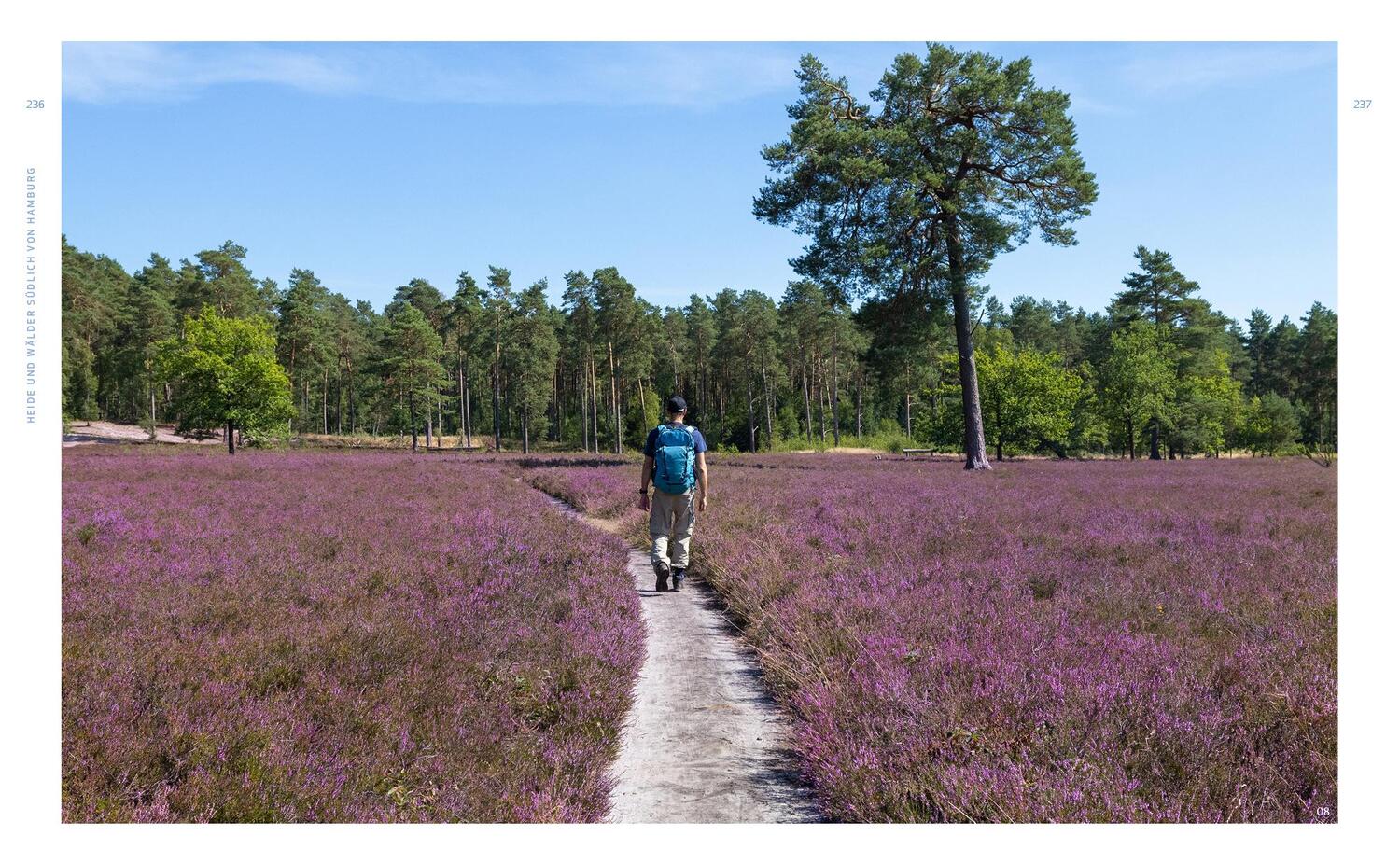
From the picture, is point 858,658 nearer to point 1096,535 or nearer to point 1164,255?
point 1096,535

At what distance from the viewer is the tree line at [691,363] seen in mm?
40812

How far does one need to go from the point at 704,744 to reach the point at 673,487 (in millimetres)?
4605

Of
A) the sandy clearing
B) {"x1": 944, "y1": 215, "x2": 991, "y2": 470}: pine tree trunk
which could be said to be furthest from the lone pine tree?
the sandy clearing

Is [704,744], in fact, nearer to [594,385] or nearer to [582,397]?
[594,385]

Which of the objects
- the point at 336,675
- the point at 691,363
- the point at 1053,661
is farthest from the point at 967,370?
the point at 691,363

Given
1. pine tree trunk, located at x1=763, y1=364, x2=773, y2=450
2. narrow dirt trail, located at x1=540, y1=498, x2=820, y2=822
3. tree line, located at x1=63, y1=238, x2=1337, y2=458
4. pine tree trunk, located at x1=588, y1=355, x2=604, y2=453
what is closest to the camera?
narrow dirt trail, located at x1=540, y1=498, x2=820, y2=822

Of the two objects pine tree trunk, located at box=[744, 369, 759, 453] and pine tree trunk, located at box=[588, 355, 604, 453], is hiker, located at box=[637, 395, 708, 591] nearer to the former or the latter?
pine tree trunk, located at box=[588, 355, 604, 453]

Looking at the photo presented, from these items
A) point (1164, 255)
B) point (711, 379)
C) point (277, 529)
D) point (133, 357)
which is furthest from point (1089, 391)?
point (133, 357)

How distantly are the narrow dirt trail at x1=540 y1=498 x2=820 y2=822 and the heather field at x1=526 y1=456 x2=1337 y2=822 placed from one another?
0.66 feet

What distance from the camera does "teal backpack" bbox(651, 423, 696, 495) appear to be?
8.72m

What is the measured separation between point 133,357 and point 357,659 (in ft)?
237

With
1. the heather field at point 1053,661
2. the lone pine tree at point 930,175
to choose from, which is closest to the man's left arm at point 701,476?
the heather field at point 1053,661

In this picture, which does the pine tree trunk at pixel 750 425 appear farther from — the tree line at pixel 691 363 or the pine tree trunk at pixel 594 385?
the pine tree trunk at pixel 594 385
